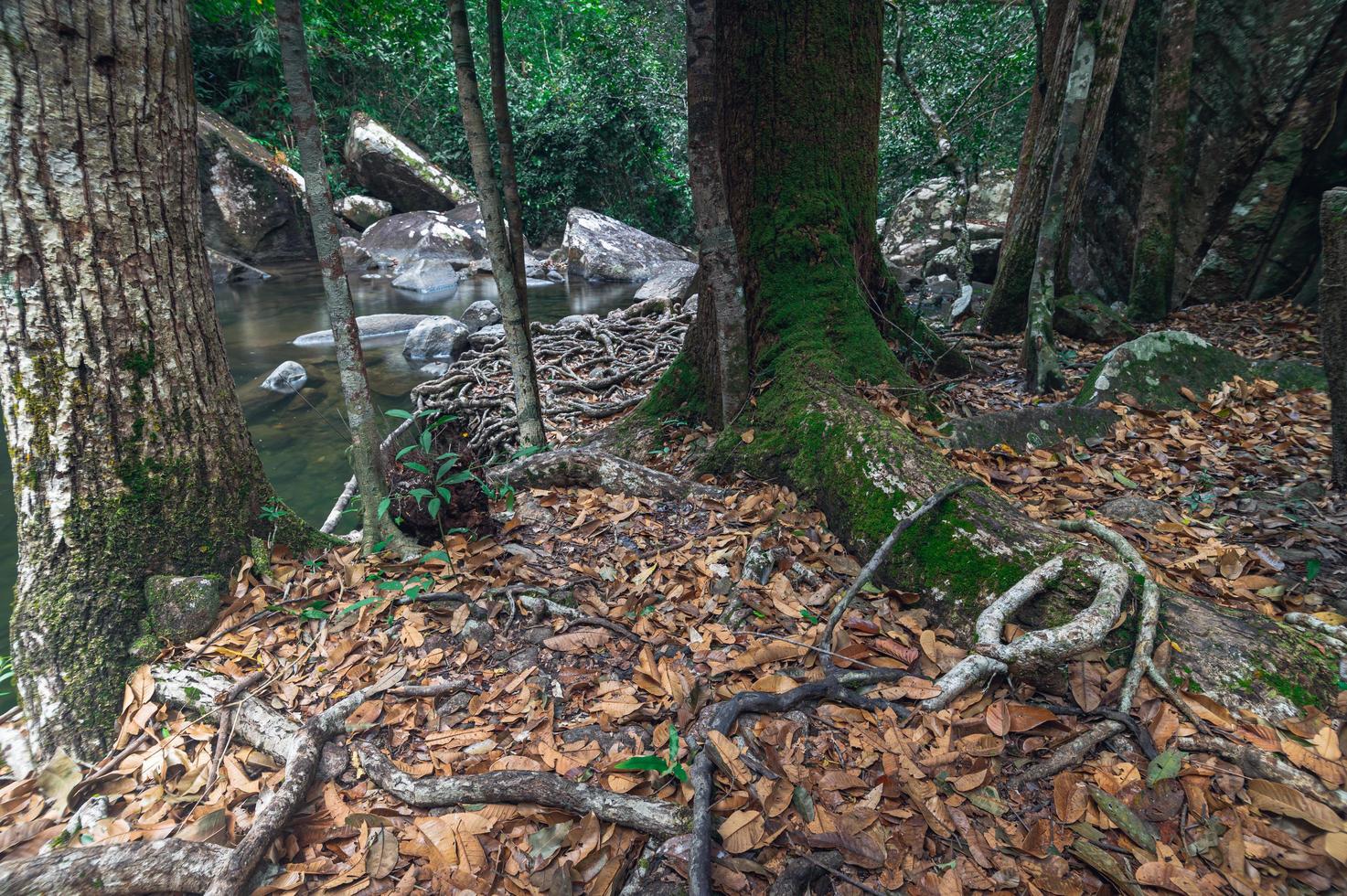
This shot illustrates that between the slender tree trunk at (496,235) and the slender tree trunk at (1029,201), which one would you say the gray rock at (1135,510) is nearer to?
the slender tree trunk at (496,235)

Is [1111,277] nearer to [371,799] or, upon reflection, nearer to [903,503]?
[903,503]

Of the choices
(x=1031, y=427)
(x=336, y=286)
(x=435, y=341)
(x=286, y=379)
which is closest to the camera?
(x=336, y=286)

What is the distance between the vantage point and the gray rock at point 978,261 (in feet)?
37.6

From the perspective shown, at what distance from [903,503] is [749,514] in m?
0.81

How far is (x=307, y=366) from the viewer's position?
977 centimetres

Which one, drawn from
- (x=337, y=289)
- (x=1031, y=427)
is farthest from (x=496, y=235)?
(x=1031, y=427)

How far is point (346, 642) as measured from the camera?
8.55 ft

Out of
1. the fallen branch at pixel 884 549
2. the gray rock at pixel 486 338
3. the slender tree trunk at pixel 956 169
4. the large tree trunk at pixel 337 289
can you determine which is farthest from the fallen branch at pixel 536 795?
the gray rock at pixel 486 338

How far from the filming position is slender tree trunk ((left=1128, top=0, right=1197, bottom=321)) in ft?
21.0

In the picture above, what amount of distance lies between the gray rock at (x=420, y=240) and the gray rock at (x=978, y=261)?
446 inches

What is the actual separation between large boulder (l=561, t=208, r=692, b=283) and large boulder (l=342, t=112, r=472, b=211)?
4.37 m

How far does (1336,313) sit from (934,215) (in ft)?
38.0

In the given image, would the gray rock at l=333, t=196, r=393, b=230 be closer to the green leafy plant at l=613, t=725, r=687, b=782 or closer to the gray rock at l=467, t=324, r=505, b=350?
the gray rock at l=467, t=324, r=505, b=350

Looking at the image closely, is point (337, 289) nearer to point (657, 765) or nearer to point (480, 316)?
point (657, 765)
